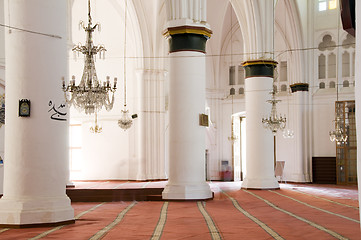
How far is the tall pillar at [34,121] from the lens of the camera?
6.50 meters

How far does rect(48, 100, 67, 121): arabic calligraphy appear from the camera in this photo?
664cm

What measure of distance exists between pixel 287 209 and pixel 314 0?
13103mm

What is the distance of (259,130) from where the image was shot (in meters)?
13.7

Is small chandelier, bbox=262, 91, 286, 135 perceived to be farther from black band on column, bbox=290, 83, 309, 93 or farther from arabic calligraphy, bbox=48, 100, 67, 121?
arabic calligraphy, bbox=48, 100, 67, 121

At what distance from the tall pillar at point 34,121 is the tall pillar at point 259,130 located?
25.5 ft

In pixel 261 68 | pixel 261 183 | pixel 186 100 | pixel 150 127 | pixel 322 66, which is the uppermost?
pixel 322 66

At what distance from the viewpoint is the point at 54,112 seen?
667cm

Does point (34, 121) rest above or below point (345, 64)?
below

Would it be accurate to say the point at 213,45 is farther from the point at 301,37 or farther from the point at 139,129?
the point at 139,129

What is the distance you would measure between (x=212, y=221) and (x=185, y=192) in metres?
3.07

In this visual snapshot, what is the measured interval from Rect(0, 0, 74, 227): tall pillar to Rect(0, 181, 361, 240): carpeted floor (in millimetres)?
370

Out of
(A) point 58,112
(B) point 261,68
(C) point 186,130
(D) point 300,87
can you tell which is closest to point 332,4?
(D) point 300,87

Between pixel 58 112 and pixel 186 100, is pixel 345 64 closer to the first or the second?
pixel 186 100

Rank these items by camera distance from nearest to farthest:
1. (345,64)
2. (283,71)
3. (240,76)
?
(345,64) < (283,71) < (240,76)
